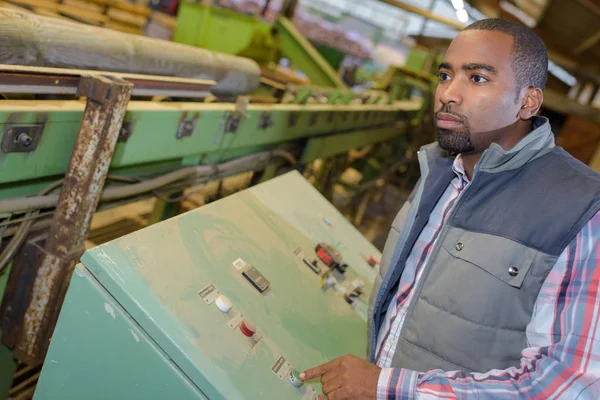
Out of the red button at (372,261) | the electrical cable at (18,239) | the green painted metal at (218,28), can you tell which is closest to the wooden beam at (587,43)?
the green painted metal at (218,28)

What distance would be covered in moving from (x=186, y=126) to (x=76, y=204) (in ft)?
1.81

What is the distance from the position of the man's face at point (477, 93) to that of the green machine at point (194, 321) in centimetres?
62

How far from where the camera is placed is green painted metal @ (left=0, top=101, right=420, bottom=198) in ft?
4.31

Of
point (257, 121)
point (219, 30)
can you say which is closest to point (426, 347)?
point (257, 121)

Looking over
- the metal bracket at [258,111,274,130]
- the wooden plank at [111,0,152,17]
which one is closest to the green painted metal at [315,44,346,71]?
the wooden plank at [111,0,152,17]

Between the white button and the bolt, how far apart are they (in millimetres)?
654

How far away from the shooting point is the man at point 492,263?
0.96 m

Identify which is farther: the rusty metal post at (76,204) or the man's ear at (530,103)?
the rusty metal post at (76,204)

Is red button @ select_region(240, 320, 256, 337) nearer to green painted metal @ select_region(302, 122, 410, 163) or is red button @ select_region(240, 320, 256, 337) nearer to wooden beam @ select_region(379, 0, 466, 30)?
green painted metal @ select_region(302, 122, 410, 163)

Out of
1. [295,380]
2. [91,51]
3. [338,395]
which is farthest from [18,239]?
[338,395]

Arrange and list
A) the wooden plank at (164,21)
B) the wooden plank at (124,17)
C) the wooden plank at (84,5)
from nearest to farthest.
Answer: the wooden plank at (84,5) < the wooden plank at (124,17) < the wooden plank at (164,21)

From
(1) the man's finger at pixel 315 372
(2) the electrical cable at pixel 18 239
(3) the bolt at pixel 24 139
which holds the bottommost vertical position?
(2) the electrical cable at pixel 18 239

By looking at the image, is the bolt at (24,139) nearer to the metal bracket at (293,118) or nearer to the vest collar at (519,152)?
the vest collar at (519,152)

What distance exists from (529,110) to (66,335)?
4.04 feet
